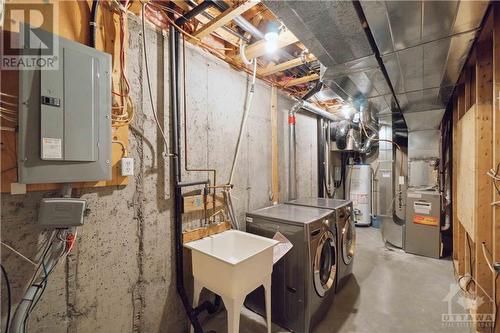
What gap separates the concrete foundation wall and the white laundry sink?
0.94 ft

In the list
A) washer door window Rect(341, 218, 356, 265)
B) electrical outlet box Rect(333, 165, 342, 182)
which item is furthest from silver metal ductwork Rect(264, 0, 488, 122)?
electrical outlet box Rect(333, 165, 342, 182)

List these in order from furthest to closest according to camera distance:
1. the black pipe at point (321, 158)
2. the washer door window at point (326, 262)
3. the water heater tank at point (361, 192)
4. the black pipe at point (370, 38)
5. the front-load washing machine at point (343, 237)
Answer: the water heater tank at point (361, 192) → the black pipe at point (321, 158) → the front-load washing machine at point (343, 237) → the washer door window at point (326, 262) → the black pipe at point (370, 38)

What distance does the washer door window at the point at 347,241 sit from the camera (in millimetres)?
2436

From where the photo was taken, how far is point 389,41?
1.39 meters

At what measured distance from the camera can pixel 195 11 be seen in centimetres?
152

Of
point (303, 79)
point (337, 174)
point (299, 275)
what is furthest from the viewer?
point (337, 174)

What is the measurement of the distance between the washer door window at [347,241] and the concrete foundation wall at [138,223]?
1.19 m

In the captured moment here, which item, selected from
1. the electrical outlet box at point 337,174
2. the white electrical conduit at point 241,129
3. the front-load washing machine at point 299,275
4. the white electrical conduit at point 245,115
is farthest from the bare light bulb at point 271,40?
the electrical outlet box at point 337,174

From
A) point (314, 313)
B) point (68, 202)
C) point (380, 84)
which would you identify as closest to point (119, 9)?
point (68, 202)

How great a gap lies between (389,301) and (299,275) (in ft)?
4.00

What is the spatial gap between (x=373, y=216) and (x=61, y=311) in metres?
5.33

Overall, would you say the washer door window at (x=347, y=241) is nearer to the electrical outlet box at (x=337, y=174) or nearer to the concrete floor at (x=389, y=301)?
the concrete floor at (x=389, y=301)

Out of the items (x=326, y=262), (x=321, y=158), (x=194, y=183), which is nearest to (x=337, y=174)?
(x=321, y=158)

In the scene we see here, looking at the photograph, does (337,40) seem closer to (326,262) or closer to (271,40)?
(271,40)
